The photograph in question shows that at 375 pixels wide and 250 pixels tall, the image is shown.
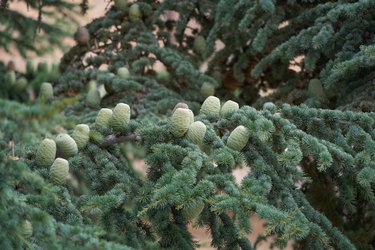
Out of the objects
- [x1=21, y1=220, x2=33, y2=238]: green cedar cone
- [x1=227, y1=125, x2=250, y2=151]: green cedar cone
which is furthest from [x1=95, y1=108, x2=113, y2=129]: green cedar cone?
[x1=21, y1=220, x2=33, y2=238]: green cedar cone

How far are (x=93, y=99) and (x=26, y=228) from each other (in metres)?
1.51

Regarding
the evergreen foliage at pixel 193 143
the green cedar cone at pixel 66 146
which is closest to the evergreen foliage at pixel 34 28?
the evergreen foliage at pixel 193 143

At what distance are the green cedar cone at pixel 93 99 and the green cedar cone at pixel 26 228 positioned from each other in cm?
150

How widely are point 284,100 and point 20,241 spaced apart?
4.95ft

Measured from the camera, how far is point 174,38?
3.18 m

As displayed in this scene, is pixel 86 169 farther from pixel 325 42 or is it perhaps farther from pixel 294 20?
pixel 294 20

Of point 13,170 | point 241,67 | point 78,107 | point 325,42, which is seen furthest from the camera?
point 241,67

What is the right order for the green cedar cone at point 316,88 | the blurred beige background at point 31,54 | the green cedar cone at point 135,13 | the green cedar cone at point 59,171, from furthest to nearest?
the blurred beige background at point 31,54 < the green cedar cone at point 135,13 < the green cedar cone at point 316,88 < the green cedar cone at point 59,171

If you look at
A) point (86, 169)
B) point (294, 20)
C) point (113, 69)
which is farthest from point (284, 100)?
point (86, 169)

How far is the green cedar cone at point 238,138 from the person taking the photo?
1634 mm

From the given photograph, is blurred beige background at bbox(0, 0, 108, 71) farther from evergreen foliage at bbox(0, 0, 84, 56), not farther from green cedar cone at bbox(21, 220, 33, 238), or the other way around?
green cedar cone at bbox(21, 220, 33, 238)

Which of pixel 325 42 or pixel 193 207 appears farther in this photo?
pixel 325 42

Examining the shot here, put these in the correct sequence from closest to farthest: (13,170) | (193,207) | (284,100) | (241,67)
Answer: (13,170) < (193,207) < (284,100) < (241,67)

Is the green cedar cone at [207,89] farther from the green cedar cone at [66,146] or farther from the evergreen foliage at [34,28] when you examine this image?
the green cedar cone at [66,146]
